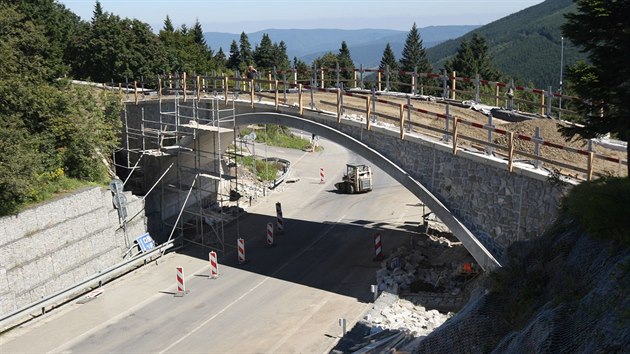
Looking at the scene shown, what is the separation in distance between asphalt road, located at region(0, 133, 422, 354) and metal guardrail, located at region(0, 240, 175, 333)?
0.32 meters

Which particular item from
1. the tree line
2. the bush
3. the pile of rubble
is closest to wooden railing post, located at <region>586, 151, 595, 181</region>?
the tree line

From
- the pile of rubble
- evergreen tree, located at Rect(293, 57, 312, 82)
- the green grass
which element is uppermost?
evergreen tree, located at Rect(293, 57, 312, 82)

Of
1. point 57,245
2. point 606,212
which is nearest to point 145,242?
point 57,245

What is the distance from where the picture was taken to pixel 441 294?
2088cm

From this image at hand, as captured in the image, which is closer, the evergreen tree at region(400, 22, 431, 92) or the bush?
the bush

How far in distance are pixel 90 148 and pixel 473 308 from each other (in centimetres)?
2036

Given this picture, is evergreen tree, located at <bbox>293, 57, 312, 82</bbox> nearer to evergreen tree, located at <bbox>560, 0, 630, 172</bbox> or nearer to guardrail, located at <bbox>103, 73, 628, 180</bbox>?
guardrail, located at <bbox>103, 73, 628, 180</bbox>

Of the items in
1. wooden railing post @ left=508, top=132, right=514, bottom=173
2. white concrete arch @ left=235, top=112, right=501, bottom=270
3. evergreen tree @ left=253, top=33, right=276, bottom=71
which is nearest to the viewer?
wooden railing post @ left=508, top=132, right=514, bottom=173

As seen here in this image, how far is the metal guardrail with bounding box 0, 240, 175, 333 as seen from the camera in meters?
20.9

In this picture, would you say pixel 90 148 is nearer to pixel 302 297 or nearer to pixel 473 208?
pixel 302 297

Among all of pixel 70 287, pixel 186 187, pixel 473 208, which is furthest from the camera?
pixel 186 187

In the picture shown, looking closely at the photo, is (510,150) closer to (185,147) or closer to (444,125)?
(444,125)

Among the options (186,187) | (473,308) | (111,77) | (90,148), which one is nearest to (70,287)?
(90,148)

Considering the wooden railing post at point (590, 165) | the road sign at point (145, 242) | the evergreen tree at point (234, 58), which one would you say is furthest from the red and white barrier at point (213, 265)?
the evergreen tree at point (234, 58)
